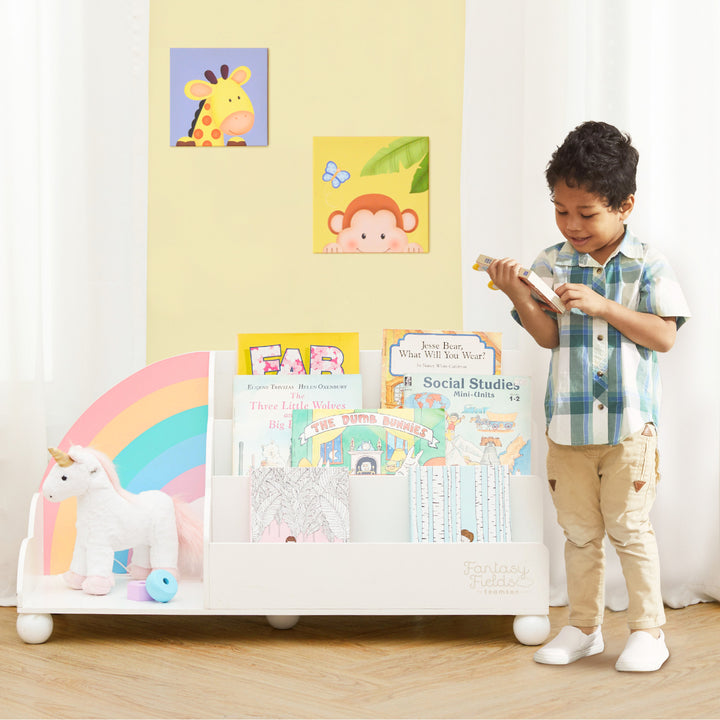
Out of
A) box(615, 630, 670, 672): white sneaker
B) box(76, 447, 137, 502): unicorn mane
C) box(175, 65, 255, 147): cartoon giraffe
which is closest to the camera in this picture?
box(615, 630, 670, 672): white sneaker

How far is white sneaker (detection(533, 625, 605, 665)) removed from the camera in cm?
133

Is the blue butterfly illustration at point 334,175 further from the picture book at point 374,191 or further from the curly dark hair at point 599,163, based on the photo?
→ the curly dark hair at point 599,163

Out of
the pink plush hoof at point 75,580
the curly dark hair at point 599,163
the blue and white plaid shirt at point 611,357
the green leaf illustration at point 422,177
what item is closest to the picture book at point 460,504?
the blue and white plaid shirt at point 611,357

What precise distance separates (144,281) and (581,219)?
103 cm

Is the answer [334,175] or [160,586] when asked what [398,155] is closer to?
[334,175]

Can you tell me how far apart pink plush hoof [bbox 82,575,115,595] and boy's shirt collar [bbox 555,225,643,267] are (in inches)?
37.9

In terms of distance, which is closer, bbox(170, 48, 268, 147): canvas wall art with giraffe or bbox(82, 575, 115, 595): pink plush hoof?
bbox(82, 575, 115, 595): pink plush hoof

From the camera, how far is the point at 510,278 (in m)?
1.34

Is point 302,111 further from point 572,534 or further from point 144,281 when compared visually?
point 572,534

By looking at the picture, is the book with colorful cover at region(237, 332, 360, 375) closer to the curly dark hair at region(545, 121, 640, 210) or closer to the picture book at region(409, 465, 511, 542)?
the picture book at region(409, 465, 511, 542)

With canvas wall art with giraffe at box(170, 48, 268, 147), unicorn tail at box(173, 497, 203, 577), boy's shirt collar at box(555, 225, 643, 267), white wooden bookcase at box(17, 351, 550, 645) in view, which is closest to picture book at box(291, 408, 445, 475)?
white wooden bookcase at box(17, 351, 550, 645)

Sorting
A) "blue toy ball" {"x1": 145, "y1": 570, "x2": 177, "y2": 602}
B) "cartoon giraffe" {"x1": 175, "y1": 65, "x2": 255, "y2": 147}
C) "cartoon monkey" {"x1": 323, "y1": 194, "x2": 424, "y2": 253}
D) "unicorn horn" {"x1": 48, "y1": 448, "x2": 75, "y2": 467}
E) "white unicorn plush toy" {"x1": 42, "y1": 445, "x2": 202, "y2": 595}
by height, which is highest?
"cartoon giraffe" {"x1": 175, "y1": 65, "x2": 255, "y2": 147}

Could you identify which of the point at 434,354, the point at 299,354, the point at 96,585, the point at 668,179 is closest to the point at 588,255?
the point at 434,354

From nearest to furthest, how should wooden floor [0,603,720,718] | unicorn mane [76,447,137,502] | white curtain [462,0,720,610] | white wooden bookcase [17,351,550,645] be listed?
1. wooden floor [0,603,720,718]
2. white wooden bookcase [17,351,550,645]
3. unicorn mane [76,447,137,502]
4. white curtain [462,0,720,610]
